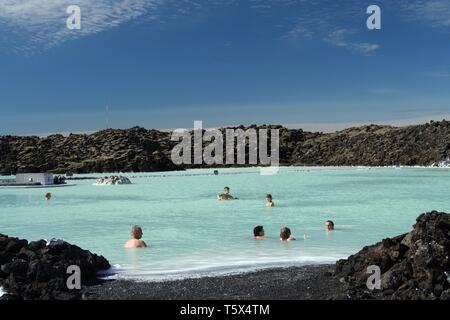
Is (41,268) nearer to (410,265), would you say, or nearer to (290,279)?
(290,279)

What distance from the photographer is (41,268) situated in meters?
8.87

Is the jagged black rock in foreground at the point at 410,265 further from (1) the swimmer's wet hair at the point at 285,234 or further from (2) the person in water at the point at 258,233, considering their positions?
(2) the person in water at the point at 258,233

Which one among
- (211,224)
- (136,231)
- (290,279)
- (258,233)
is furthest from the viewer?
(211,224)

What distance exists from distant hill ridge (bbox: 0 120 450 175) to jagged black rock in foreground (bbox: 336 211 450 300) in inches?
2894

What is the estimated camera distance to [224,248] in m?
13.9

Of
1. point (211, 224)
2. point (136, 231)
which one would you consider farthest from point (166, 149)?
point (136, 231)

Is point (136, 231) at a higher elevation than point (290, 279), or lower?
higher

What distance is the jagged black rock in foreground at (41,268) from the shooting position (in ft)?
26.8

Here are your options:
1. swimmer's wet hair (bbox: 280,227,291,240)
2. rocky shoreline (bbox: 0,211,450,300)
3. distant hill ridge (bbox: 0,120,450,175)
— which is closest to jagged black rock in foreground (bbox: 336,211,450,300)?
rocky shoreline (bbox: 0,211,450,300)

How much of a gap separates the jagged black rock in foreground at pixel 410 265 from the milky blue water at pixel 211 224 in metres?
2.29

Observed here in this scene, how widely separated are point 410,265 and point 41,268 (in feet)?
19.9

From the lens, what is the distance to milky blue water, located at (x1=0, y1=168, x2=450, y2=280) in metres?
12.1

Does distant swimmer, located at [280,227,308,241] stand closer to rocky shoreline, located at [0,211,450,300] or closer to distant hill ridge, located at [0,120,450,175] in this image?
rocky shoreline, located at [0,211,450,300]
